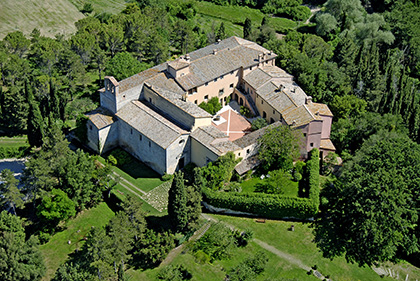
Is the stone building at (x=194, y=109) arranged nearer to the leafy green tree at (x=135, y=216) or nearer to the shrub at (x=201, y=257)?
the leafy green tree at (x=135, y=216)

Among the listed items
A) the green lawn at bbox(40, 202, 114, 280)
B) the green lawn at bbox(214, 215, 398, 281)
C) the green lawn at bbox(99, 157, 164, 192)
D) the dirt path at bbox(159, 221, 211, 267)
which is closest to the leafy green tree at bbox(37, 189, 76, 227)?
the green lawn at bbox(40, 202, 114, 280)

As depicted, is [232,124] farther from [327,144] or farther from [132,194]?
[132,194]

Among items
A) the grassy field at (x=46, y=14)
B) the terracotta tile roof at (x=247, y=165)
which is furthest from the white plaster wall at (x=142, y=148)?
the grassy field at (x=46, y=14)

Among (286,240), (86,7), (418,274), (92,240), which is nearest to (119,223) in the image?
(92,240)

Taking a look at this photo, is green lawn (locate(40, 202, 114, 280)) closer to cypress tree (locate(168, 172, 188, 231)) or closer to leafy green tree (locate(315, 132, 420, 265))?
cypress tree (locate(168, 172, 188, 231))

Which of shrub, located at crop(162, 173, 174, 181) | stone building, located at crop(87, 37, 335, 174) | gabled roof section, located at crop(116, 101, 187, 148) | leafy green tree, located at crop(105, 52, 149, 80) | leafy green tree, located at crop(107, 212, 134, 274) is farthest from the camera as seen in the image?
leafy green tree, located at crop(105, 52, 149, 80)

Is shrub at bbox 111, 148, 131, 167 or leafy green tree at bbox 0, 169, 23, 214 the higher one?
leafy green tree at bbox 0, 169, 23, 214

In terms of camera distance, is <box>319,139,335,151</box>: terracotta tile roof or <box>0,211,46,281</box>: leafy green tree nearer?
<box>0,211,46,281</box>: leafy green tree
